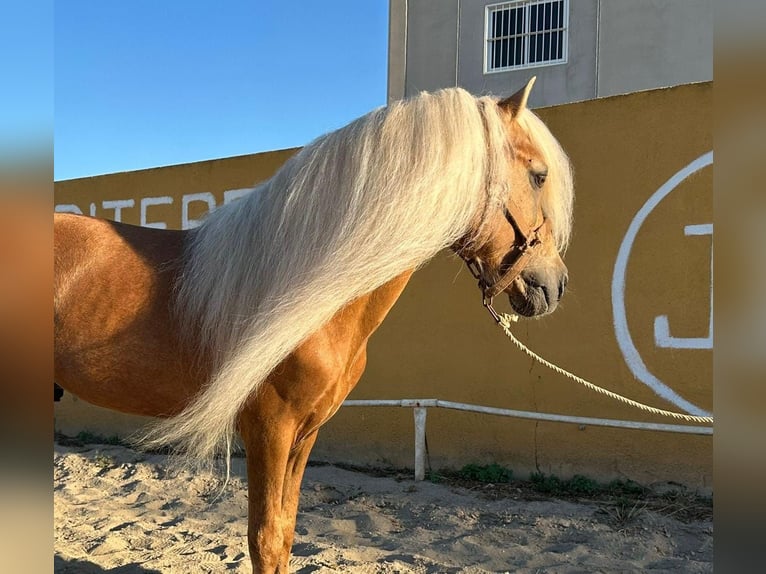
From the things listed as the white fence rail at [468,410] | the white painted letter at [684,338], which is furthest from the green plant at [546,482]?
the white painted letter at [684,338]

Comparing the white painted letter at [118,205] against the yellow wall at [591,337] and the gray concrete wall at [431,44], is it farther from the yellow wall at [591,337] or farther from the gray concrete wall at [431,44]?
the gray concrete wall at [431,44]

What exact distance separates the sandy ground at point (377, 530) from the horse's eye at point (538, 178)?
1.93 m

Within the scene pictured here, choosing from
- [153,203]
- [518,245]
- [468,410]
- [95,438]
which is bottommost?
[95,438]

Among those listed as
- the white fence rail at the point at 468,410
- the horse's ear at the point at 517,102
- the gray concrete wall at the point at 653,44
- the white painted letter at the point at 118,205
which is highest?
the gray concrete wall at the point at 653,44

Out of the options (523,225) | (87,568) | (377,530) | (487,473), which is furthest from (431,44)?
(87,568)

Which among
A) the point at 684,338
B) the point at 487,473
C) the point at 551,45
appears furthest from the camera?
the point at 551,45

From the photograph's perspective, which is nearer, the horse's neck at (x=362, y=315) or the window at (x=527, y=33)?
the horse's neck at (x=362, y=315)

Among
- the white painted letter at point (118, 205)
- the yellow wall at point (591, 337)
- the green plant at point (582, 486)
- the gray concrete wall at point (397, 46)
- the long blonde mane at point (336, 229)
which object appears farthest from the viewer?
the gray concrete wall at point (397, 46)

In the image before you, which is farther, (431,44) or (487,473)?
(431,44)

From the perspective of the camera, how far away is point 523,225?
1.94 metres

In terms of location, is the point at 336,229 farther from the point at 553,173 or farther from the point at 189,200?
the point at 189,200

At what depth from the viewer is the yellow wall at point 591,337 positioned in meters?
3.88

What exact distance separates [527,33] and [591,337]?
854 centimetres

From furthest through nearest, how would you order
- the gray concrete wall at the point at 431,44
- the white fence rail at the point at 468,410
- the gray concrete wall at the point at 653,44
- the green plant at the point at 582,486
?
the gray concrete wall at the point at 431,44 → the gray concrete wall at the point at 653,44 → the green plant at the point at 582,486 → the white fence rail at the point at 468,410
